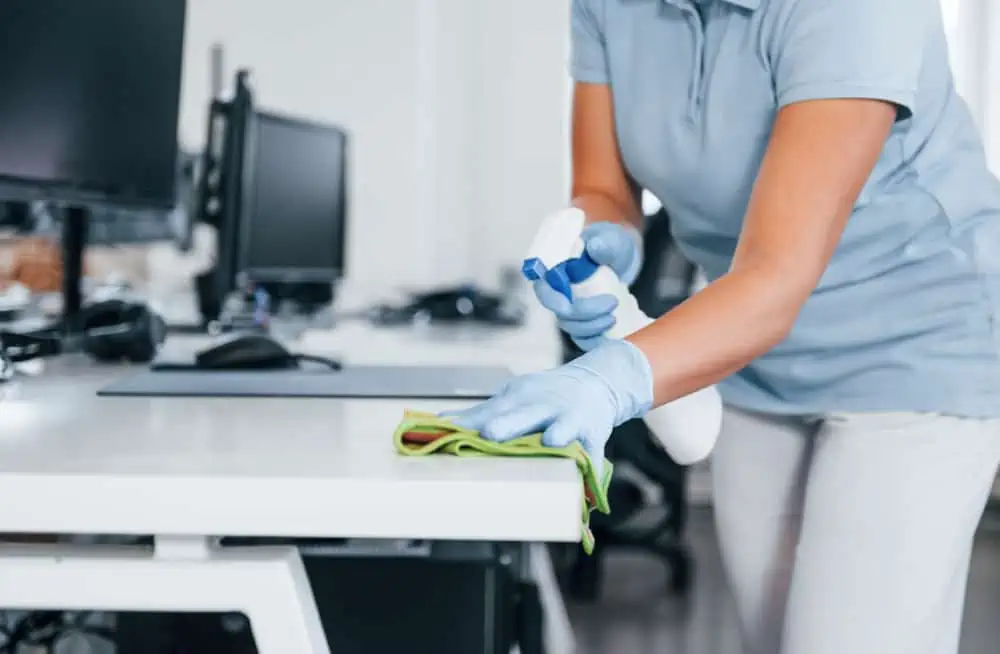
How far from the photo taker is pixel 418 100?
4.64m

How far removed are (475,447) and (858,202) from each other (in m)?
0.62

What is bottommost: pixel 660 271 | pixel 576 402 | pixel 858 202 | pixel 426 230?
pixel 576 402

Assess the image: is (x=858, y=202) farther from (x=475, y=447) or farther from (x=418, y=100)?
(x=418, y=100)

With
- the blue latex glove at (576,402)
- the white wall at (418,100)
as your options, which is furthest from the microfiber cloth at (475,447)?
the white wall at (418,100)

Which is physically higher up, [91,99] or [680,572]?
[91,99]

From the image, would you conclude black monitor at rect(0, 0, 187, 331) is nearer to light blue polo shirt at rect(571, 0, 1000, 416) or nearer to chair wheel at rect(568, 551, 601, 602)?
light blue polo shirt at rect(571, 0, 1000, 416)

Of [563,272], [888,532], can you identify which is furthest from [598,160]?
[888,532]

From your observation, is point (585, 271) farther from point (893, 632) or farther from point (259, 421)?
point (893, 632)

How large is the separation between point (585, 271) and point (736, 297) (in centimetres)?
15

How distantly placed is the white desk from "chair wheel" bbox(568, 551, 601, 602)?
8.09 ft

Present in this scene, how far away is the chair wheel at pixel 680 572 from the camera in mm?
3281

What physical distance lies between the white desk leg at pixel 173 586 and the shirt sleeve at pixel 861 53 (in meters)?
0.63

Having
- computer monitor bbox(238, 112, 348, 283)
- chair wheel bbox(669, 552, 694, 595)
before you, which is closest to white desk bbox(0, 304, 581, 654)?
computer monitor bbox(238, 112, 348, 283)

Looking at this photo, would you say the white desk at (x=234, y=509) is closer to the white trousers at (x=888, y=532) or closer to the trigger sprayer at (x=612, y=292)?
the trigger sprayer at (x=612, y=292)
